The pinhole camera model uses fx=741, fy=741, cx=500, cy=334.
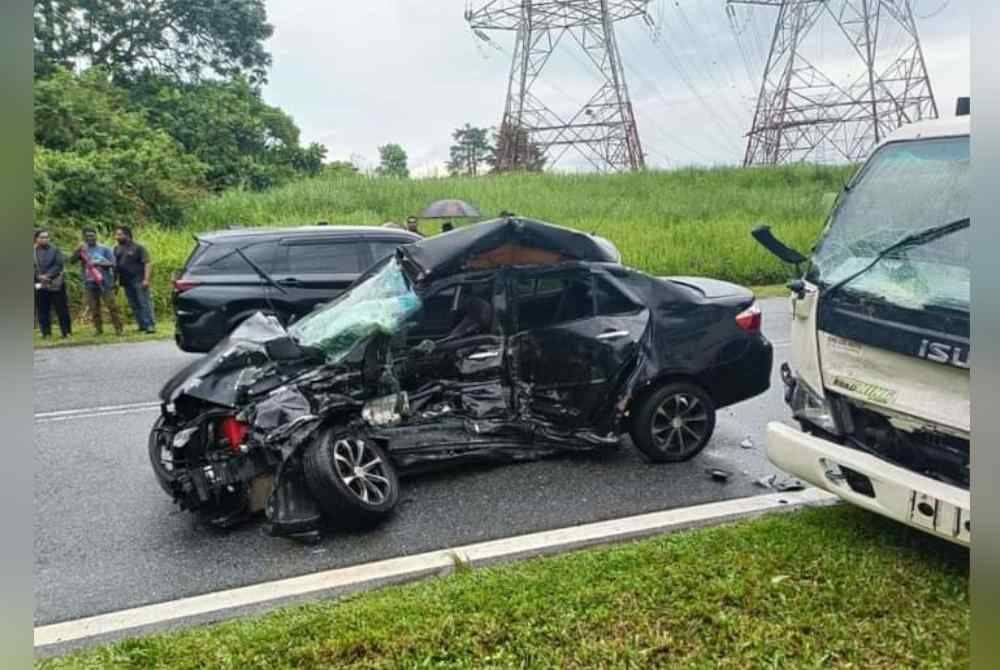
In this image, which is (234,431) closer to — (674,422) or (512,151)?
(512,151)

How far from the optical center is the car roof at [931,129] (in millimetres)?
2711

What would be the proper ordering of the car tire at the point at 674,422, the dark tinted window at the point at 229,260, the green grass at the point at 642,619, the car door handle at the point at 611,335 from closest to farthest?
1. the green grass at the point at 642,619
2. the car door handle at the point at 611,335
3. the car tire at the point at 674,422
4. the dark tinted window at the point at 229,260

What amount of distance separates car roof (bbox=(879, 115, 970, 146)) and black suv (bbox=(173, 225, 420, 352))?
2299 mm

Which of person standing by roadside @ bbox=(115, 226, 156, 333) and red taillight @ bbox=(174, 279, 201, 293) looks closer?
person standing by roadside @ bbox=(115, 226, 156, 333)

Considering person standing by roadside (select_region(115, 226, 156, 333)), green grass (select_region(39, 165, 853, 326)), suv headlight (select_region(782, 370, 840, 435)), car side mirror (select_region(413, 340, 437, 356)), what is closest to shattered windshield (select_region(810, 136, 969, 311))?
suv headlight (select_region(782, 370, 840, 435))

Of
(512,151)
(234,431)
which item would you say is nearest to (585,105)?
(512,151)

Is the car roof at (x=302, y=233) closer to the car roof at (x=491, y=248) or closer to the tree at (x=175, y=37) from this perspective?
the car roof at (x=491, y=248)

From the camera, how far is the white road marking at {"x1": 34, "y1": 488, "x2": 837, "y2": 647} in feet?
8.70

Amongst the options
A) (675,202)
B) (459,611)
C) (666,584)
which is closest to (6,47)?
(459,611)

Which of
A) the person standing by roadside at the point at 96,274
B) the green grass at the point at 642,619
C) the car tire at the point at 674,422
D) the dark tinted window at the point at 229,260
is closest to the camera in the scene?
the green grass at the point at 642,619

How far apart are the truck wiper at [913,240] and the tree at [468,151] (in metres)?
1.74

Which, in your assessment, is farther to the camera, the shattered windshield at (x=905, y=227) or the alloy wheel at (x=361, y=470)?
the alloy wheel at (x=361, y=470)

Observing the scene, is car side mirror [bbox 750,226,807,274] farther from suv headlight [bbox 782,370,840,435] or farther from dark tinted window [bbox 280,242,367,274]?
dark tinted window [bbox 280,242,367,274]

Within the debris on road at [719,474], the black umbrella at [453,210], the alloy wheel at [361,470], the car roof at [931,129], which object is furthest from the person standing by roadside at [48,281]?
the car roof at [931,129]
